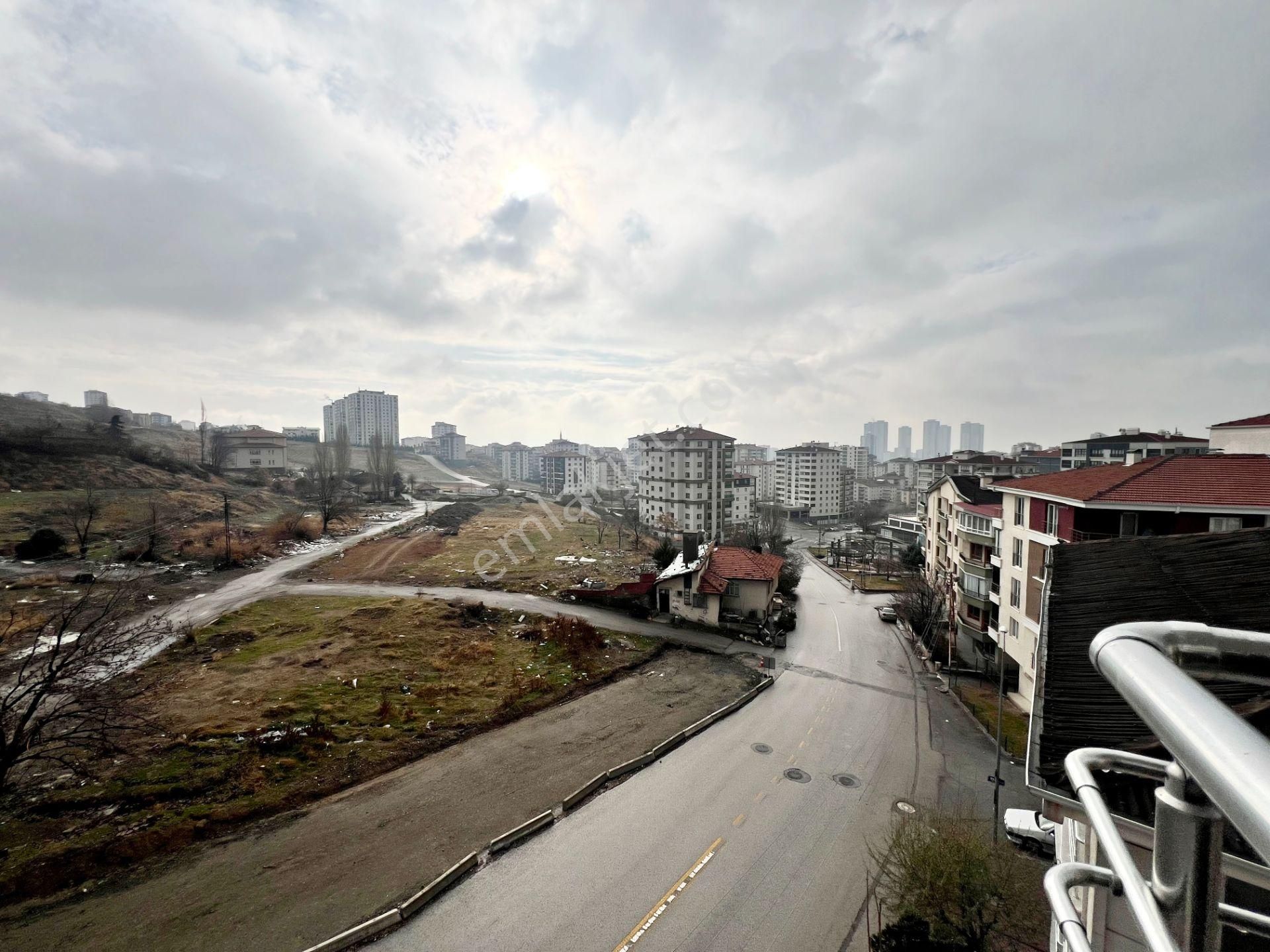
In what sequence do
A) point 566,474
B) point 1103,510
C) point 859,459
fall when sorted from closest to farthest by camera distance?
A: point 1103,510
point 566,474
point 859,459

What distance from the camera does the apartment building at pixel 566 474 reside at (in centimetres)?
9255

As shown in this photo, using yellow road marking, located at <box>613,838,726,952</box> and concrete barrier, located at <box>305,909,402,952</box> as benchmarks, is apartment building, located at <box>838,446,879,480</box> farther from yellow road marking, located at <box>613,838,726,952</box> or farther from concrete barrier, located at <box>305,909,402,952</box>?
concrete barrier, located at <box>305,909,402,952</box>

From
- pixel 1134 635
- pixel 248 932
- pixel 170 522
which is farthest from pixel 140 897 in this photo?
pixel 170 522

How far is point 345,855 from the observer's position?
976 cm

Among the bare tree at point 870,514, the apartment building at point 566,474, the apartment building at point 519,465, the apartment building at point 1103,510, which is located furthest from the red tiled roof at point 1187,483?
the apartment building at point 519,465

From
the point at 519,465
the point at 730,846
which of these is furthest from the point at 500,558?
the point at 519,465

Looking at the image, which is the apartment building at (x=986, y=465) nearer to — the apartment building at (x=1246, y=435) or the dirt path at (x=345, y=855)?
the apartment building at (x=1246, y=435)

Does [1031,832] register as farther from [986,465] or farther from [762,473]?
[762,473]

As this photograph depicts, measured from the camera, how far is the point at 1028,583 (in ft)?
58.8

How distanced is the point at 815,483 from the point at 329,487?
64863mm

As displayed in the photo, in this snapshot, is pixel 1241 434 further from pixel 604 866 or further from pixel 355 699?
pixel 355 699

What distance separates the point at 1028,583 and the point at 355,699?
21.0m

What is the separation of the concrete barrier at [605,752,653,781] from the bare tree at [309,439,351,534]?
125 ft

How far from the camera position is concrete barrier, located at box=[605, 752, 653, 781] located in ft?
41.0
